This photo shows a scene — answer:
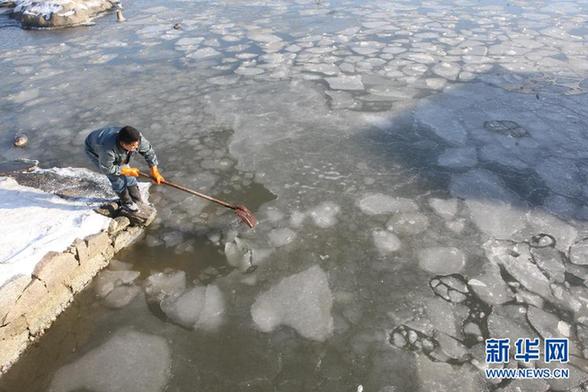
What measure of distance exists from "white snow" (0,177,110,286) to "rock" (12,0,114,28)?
5590 millimetres

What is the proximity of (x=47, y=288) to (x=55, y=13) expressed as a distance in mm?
6934

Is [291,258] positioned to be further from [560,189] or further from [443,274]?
[560,189]

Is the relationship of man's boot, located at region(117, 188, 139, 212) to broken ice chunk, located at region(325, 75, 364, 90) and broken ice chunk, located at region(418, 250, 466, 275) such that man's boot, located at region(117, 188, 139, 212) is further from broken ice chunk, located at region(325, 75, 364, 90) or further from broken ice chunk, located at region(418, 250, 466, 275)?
broken ice chunk, located at region(325, 75, 364, 90)

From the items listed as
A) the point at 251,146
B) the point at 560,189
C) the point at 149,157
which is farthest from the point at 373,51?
the point at 149,157

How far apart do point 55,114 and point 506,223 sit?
182 inches

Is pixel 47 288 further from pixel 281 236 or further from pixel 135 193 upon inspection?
pixel 281 236

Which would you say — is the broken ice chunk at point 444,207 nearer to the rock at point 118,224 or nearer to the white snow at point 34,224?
the rock at point 118,224

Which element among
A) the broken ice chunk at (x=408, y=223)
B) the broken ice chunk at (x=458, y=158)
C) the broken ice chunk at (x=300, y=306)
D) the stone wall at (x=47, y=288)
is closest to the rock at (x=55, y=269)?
the stone wall at (x=47, y=288)

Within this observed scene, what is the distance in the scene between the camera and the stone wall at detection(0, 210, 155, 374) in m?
2.16

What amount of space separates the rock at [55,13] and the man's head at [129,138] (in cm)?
639

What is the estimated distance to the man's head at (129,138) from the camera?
246 cm

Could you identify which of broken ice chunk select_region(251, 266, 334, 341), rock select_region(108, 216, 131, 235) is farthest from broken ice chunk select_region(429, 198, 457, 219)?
rock select_region(108, 216, 131, 235)

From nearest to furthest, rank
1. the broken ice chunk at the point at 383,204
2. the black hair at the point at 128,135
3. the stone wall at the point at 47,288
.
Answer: the stone wall at the point at 47,288 < the black hair at the point at 128,135 < the broken ice chunk at the point at 383,204

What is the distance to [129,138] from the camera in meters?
2.47
